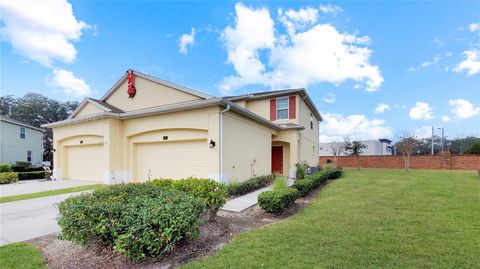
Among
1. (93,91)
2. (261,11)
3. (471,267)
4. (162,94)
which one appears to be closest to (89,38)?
(162,94)

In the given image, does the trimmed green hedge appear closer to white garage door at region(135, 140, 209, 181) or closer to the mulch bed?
white garage door at region(135, 140, 209, 181)

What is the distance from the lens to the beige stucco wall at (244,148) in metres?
10.4

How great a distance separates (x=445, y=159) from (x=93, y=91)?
3280cm

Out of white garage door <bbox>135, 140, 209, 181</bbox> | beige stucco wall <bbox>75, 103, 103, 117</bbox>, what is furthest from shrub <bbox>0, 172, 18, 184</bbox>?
white garage door <bbox>135, 140, 209, 181</bbox>

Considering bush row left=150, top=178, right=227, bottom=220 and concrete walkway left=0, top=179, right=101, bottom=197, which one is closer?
bush row left=150, top=178, right=227, bottom=220

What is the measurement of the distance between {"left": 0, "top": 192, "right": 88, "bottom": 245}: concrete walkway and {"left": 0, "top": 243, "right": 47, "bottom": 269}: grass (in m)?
0.63

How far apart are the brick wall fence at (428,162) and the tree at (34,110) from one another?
145 ft

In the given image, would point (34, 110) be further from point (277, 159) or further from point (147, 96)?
point (277, 159)

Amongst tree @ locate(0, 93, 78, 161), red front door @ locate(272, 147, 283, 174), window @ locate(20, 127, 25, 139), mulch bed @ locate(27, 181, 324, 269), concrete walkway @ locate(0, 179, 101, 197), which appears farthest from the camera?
tree @ locate(0, 93, 78, 161)

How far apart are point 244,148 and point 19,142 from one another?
27577mm

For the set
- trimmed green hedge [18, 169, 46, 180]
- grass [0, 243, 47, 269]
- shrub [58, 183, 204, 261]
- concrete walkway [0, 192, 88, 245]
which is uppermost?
shrub [58, 183, 204, 261]

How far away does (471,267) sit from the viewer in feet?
11.2

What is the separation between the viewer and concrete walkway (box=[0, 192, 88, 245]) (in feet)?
17.4

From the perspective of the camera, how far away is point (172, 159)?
1158 centimetres
